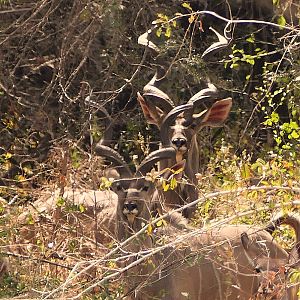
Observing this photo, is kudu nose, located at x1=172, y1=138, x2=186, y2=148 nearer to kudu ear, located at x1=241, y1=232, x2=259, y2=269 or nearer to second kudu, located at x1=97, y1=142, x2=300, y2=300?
second kudu, located at x1=97, y1=142, x2=300, y2=300

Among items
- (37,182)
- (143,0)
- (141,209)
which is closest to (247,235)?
(141,209)

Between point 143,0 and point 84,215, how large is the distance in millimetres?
2167

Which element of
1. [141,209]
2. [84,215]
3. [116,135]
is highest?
[141,209]

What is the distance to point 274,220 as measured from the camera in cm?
604

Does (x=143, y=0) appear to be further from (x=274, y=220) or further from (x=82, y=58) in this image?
(x=274, y=220)

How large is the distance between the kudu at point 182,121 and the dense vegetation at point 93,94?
6.9 inches

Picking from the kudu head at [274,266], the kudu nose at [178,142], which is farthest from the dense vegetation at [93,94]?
the kudu head at [274,266]

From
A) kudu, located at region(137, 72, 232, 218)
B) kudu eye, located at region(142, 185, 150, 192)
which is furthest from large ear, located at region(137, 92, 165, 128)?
kudu eye, located at region(142, 185, 150, 192)

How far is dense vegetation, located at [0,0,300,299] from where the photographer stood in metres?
7.55

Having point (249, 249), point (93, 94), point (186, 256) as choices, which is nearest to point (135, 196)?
point (186, 256)

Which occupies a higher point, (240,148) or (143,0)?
(143,0)

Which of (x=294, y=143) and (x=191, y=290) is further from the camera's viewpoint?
(x=294, y=143)

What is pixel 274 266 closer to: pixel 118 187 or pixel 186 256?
pixel 186 256

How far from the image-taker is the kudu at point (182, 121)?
786 cm
